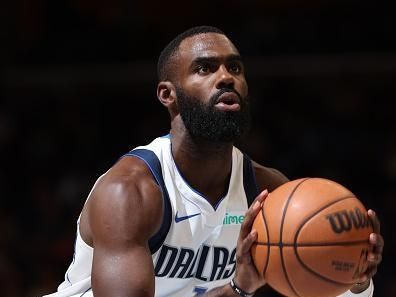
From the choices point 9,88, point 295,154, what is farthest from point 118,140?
point 295,154

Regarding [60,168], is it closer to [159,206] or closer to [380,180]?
[380,180]

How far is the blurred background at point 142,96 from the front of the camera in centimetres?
923

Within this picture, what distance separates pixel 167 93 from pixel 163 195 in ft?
1.95

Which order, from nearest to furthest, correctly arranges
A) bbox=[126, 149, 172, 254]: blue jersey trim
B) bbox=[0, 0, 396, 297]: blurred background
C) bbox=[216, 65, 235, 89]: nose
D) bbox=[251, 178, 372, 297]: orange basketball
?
1. bbox=[251, 178, 372, 297]: orange basketball
2. bbox=[126, 149, 172, 254]: blue jersey trim
3. bbox=[216, 65, 235, 89]: nose
4. bbox=[0, 0, 396, 297]: blurred background

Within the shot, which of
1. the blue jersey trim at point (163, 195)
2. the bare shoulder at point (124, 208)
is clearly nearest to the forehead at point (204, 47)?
the blue jersey trim at point (163, 195)

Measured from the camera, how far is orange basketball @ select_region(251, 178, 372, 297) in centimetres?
353

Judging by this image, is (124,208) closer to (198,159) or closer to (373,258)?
(198,159)

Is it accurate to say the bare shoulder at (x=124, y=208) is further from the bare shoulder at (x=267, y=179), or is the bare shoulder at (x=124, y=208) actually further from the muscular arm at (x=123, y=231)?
the bare shoulder at (x=267, y=179)

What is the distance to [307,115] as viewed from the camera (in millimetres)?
10055

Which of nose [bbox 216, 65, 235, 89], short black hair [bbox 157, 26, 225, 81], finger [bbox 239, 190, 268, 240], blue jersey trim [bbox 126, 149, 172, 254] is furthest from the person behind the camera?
short black hair [bbox 157, 26, 225, 81]

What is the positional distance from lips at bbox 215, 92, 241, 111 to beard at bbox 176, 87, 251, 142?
1cm

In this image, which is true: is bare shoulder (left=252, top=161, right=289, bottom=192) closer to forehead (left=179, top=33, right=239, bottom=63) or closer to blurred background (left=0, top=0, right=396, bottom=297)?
forehead (left=179, top=33, right=239, bottom=63)

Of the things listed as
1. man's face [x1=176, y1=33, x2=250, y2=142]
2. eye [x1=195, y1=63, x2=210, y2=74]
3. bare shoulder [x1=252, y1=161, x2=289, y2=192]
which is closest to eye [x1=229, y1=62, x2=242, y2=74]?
man's face [x1=176, y1=33, x2=250, y2=142]

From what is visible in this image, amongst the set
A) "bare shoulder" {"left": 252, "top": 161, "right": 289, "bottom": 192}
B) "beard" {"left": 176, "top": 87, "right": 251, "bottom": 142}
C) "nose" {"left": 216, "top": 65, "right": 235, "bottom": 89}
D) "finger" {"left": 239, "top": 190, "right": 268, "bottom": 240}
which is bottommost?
"bare shoulder" {"left": 252, "top": 161, "right": 289, "bottom": 192}
